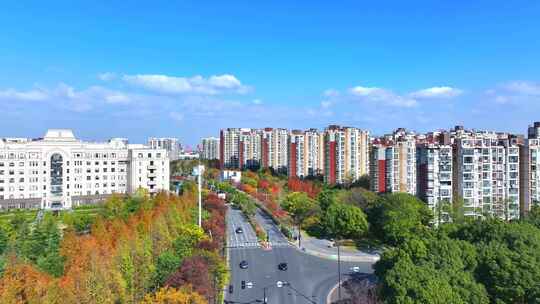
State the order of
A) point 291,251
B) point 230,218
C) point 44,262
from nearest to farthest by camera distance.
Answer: point 44,262, point 291,251, point 230,218

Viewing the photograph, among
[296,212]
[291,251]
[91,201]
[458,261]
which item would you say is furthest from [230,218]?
[458,261]

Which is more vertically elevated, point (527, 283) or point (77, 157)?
point (77, 157)

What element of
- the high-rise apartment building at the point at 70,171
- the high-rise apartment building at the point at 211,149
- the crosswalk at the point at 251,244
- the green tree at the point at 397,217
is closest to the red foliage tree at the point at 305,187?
the high-rise apartment building at the point at 70,171

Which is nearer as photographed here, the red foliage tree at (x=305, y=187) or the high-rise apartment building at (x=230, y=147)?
the red foliage tree at (x=305, y=187)

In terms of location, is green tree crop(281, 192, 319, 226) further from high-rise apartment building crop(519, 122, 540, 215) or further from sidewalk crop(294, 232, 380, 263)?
high-rise apartment building crop(519, 122, 540, 215)

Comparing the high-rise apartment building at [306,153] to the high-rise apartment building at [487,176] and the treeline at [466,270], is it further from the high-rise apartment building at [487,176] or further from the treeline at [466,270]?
the treeline at [466,270]

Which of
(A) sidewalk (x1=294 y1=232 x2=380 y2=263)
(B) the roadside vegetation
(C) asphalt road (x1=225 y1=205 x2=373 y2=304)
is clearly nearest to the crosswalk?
(C) asphalt road (x1=225 y1=205 x2=373 y2=304)

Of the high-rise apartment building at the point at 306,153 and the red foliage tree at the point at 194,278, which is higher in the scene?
the high-rise apartment building at the point at 306,153

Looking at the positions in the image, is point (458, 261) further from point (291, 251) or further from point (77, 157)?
point (77, 157)
